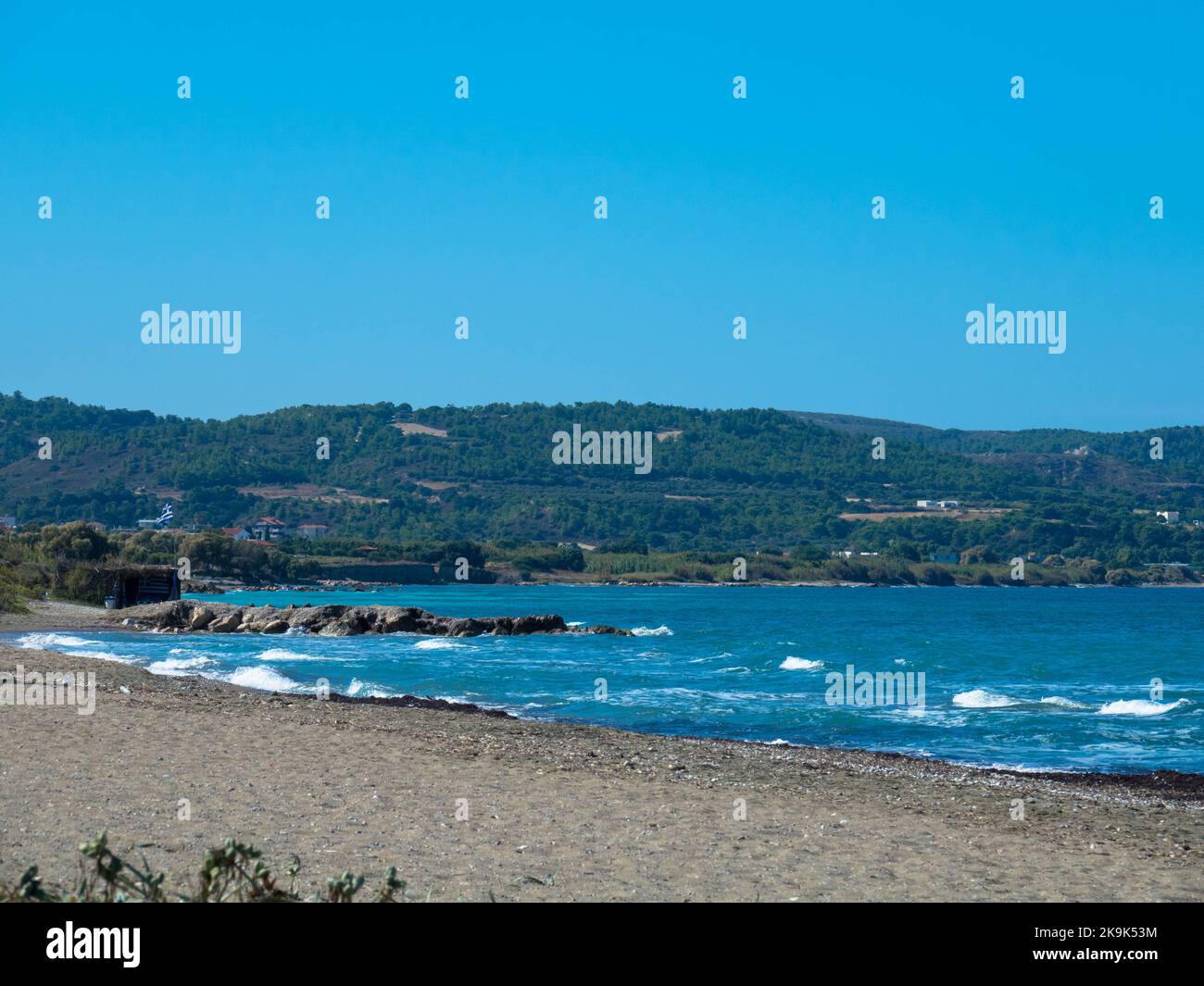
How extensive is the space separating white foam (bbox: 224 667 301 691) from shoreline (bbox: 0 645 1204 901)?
9354 millimetres

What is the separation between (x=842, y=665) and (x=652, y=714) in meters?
15.1

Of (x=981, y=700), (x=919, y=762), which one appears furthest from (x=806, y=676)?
(x=919, y=762)

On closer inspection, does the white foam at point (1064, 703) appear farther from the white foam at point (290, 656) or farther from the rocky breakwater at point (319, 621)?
the rocky breakwater at point (319, 621)

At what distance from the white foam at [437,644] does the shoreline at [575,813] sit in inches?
1021

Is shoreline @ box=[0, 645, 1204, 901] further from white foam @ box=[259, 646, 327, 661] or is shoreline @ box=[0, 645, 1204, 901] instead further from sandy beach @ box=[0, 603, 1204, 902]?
white foam @ box=[259, 646, 327, 661]

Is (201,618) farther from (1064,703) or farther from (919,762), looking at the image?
(919,762)

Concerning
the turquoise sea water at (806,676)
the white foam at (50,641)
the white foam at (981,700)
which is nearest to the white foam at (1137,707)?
the turquoise sea water at (806,676)

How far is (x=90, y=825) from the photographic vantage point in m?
9.38

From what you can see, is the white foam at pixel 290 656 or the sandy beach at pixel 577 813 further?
the white foam at pixel 290 656

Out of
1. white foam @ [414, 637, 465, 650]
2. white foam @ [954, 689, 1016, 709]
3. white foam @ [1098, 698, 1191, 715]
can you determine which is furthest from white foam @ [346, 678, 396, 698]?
white foam @ [1098, 698, 1191, 715]

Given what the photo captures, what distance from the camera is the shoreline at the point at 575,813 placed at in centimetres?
867
